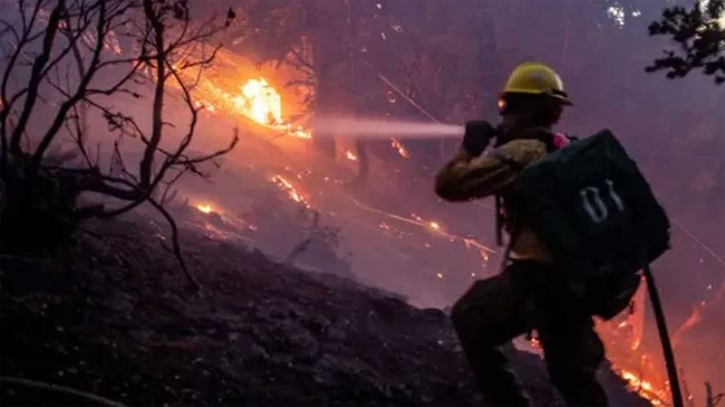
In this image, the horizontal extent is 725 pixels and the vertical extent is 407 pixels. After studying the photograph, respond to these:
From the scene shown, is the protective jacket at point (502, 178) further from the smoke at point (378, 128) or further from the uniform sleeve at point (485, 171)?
the smoke at point (378, 128)

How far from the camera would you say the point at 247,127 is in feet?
93.2

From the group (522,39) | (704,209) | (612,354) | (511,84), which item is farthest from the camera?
(522,39)

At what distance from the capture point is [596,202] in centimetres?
337

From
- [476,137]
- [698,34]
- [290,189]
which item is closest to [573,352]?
Result: [476,137]

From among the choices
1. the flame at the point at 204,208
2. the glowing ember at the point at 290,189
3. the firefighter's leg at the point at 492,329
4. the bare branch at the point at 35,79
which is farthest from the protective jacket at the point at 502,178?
the glowing ember at the point at 290,189

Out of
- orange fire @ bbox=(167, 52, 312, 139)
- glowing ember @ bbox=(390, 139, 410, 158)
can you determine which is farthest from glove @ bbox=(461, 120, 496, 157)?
glowing ember @ bbox=(390, 139, 410, 158)

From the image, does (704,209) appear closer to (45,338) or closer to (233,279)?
(233,279)

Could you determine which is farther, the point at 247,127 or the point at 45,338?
the point at 247,127

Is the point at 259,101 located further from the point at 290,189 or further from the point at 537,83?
the point at 537,83

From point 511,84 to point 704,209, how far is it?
2820 centimetres

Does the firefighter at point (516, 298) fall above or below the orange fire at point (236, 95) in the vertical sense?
below

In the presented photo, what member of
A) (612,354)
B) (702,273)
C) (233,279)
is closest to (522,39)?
(702,273)

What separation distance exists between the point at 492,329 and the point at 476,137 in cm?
93

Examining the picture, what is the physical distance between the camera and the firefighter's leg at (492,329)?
349cm
